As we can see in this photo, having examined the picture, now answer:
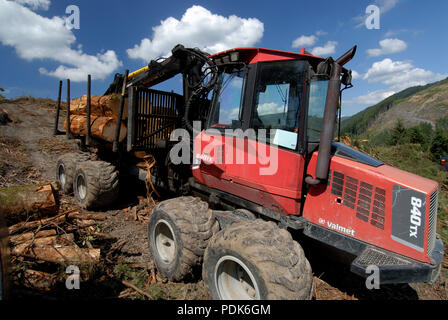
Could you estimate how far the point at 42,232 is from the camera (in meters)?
3.87

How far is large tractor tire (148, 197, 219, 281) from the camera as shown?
3420 millimetres

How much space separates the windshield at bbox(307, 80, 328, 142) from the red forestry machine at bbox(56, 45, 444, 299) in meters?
0.01

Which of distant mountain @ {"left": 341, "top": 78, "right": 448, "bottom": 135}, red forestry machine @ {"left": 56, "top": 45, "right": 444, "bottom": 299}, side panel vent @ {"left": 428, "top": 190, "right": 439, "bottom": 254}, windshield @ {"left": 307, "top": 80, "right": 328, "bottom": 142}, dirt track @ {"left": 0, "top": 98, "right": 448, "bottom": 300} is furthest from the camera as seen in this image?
distant mountain @ {"left": 341, "top": 78, "right": 448, "bottom": 135}

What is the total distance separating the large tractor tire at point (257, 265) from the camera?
251 centimetres

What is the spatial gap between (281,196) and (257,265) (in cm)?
101

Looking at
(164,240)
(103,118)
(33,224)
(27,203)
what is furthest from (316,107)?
(103,118)

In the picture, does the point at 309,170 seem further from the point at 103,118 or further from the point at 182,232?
the point at 103,118

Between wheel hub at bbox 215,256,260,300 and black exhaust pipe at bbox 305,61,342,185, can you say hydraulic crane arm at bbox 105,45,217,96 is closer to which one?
black exhaust pipe at bbox 305,61,342,185

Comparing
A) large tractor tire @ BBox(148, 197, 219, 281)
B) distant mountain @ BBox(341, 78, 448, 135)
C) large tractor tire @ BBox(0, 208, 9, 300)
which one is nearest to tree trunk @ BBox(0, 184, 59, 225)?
large tractor tire @ BBox(148, 197, 219, 281)

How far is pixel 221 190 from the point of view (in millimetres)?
4133

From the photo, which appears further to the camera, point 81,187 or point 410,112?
point 410,112

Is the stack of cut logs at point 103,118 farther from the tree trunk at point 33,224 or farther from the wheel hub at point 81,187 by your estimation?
the tree trunk at point 33,224

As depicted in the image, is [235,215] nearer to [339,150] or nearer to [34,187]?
[339,150]
